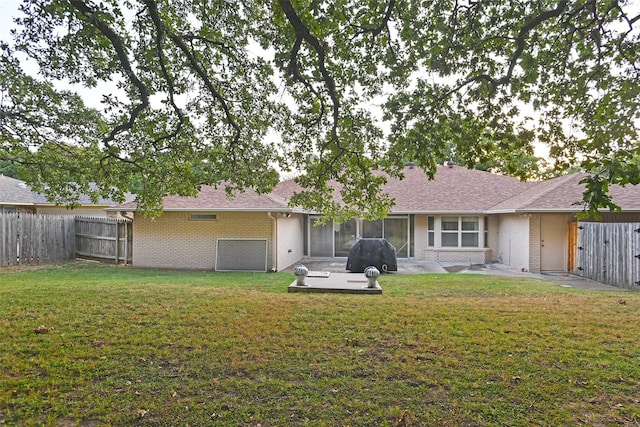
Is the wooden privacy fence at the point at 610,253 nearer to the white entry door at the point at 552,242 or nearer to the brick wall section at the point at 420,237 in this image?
the white entry door at the point at 552,242

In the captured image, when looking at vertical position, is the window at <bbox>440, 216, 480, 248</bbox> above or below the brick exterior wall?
above

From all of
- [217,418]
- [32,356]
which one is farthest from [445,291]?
[32,356]

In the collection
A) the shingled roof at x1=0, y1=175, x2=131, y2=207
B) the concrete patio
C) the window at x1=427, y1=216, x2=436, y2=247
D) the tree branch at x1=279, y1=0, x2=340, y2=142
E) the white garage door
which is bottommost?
the concrete patio

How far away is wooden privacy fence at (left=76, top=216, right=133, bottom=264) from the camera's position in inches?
609

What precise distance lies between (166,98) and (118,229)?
32.2 feet

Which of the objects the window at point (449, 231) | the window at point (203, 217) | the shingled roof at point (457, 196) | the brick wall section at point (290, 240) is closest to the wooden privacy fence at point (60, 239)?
the shingled roof at point (457, 196)

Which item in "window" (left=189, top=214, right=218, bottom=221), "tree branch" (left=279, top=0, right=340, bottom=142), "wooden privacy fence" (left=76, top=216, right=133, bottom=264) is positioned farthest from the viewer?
"wooden privacy fence" (left=76, top=216, right=133, bottom=264)

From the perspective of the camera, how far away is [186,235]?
48.8ft

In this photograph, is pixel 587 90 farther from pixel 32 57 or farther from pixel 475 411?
pixel 32 57

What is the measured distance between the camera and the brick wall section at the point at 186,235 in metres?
14.6

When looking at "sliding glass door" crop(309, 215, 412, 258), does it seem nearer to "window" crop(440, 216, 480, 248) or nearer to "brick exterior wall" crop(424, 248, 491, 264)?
"brick exterior wall" crop(424, 248, 491, 264)

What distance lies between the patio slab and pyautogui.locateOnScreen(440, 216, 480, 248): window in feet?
26.9

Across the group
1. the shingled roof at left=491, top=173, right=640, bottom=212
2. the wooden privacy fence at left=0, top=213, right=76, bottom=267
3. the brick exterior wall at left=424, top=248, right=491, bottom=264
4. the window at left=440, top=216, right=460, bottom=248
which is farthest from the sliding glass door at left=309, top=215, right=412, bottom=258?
the wooden privacy fence at left=0, top=213, right=76, bottom=267

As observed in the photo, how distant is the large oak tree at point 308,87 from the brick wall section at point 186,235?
19.2ft
